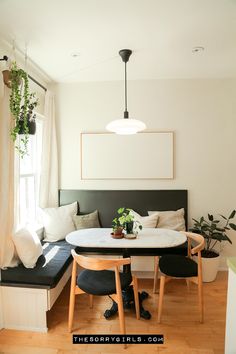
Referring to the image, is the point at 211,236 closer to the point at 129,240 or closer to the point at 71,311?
the point at 129,240

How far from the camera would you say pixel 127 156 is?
3625mm

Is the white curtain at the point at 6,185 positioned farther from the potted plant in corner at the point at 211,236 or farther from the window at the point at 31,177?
the potted plant in corner at the point at 211,236

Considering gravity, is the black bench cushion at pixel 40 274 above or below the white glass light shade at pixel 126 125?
below

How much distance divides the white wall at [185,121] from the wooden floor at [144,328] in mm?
1274

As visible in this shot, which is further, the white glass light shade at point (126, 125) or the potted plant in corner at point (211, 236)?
the potted plant in corner at point (211, 236)

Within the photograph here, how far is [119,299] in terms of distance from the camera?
2080 millimetres

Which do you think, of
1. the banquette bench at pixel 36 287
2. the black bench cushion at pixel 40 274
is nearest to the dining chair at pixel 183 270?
the banquette bench at pixel 36 287

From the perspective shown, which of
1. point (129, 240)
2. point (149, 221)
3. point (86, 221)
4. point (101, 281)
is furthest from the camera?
point (86, 221)

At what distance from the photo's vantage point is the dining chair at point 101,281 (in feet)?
6.58

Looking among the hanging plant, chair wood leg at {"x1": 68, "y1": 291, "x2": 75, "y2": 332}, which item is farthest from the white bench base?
the hanging plant

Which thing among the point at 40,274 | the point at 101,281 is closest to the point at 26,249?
the point at 40,274

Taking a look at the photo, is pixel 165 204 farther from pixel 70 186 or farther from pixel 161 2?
pixel 161 2

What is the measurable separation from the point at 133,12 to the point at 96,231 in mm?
2071

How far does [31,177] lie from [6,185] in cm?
114
